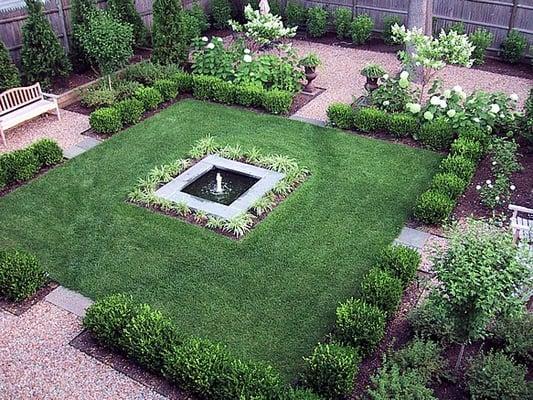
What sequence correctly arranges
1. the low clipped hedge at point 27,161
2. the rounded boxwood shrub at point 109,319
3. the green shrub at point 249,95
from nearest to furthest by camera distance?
1. the rounded boxwood shrub at point 109,319
2. the low clipped hedge at point 27,161
3. the green shrub at point 249,95

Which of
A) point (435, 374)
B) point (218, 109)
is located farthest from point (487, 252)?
point (218, 109)

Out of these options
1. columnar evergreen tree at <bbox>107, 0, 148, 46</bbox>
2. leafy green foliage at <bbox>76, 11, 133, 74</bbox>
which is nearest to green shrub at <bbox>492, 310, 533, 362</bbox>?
leafy green foliage at <bbox>76, 11, 133, 74</bbox>

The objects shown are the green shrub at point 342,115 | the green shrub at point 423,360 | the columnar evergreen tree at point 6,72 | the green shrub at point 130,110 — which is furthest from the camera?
the columnar evergreen tree at point 6,72

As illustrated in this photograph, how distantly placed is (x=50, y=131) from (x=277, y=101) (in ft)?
15.0

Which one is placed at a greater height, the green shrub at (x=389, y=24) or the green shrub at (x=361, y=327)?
the green shrub at (x=389, y=24)

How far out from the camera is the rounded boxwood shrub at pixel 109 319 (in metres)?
5.96

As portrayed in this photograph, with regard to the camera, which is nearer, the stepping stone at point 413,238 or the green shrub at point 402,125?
the stepping stone at point 413,238

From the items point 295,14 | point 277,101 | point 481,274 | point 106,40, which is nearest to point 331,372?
point 481,274

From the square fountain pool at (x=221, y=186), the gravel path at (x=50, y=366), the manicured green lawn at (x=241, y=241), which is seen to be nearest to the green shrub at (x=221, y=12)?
the manicured green lawn at (x=241, y=241)

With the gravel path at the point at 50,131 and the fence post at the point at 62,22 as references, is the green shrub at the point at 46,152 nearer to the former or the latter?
the gravel path at the point at 50,131

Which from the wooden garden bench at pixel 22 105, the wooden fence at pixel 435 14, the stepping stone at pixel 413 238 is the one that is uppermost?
the wooden fence at pixel 435 14

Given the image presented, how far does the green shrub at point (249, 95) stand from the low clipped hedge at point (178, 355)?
6.47 metres

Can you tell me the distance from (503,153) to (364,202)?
261 centimetres

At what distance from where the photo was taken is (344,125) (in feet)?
35.9
